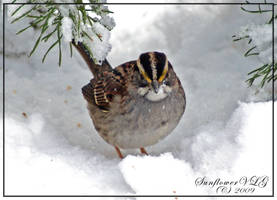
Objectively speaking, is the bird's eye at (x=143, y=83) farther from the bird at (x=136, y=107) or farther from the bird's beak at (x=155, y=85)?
the bird's beak at (x=155, y=85)

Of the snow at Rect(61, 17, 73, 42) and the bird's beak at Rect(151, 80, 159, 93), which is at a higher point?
the snow at Rect(61, 17, 73, 42)

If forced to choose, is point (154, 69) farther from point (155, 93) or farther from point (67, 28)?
point (67, 28)

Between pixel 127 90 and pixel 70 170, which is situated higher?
pixel 127 90

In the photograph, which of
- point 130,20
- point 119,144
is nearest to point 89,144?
point 119,144

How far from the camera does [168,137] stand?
369cm

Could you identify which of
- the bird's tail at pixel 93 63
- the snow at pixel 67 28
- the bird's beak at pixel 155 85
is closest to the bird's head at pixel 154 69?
the bird's beak at pixel 155 85

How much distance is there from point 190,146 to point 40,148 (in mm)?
1192

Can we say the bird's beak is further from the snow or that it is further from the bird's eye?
the snow

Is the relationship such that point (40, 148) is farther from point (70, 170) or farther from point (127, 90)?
point (127, 90)

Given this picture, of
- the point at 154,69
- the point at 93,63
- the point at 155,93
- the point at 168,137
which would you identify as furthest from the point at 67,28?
the point at 168,137

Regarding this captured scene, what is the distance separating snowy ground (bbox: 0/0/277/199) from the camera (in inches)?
122

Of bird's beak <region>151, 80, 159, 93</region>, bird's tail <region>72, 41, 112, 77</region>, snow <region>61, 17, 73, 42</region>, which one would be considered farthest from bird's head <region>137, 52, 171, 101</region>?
bird's tail <region>72, 41, 112, 77</region>

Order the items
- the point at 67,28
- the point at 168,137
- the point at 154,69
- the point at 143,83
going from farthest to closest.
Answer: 1. the point at 168,137
2. the point at 143,83
3. the point at 154,69
4. the point at 67,28

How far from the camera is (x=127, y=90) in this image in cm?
321
